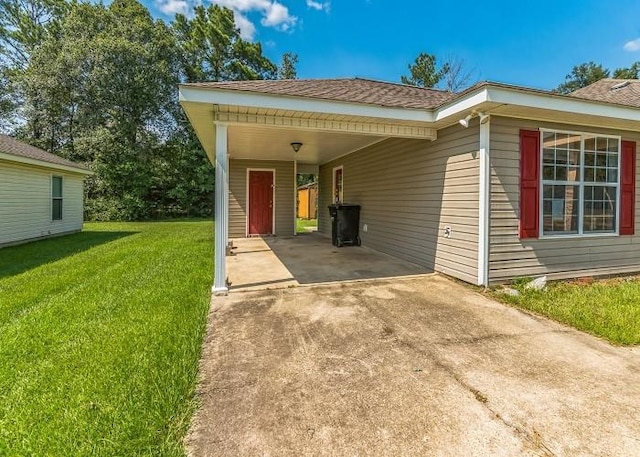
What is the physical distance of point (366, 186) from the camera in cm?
798

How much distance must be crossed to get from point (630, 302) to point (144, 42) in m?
23.4

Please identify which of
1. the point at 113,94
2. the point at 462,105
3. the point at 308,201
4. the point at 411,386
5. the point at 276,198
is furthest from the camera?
the point at 308,201

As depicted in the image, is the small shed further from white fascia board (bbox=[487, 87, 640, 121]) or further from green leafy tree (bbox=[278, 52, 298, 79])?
white fascia board (bbox=[487, 87, 640, 121])

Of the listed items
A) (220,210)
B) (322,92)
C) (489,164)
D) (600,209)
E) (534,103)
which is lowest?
(220,210)

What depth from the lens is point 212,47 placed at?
72.0ft

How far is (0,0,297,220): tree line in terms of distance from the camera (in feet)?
56.0

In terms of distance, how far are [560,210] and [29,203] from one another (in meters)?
12.1

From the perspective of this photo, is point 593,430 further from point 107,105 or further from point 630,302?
point 107,105

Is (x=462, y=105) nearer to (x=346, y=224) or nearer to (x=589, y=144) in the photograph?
(x=589, y=144)

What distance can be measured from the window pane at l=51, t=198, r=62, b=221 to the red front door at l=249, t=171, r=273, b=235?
600cm

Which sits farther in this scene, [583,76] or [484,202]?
[583,76]

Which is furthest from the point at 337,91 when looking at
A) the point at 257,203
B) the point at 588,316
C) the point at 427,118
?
the point at 257,203

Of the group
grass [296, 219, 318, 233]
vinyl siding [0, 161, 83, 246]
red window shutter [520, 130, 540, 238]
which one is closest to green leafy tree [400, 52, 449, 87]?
grass [296, 219, 318, 233]

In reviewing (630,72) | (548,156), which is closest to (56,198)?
(548,156)
